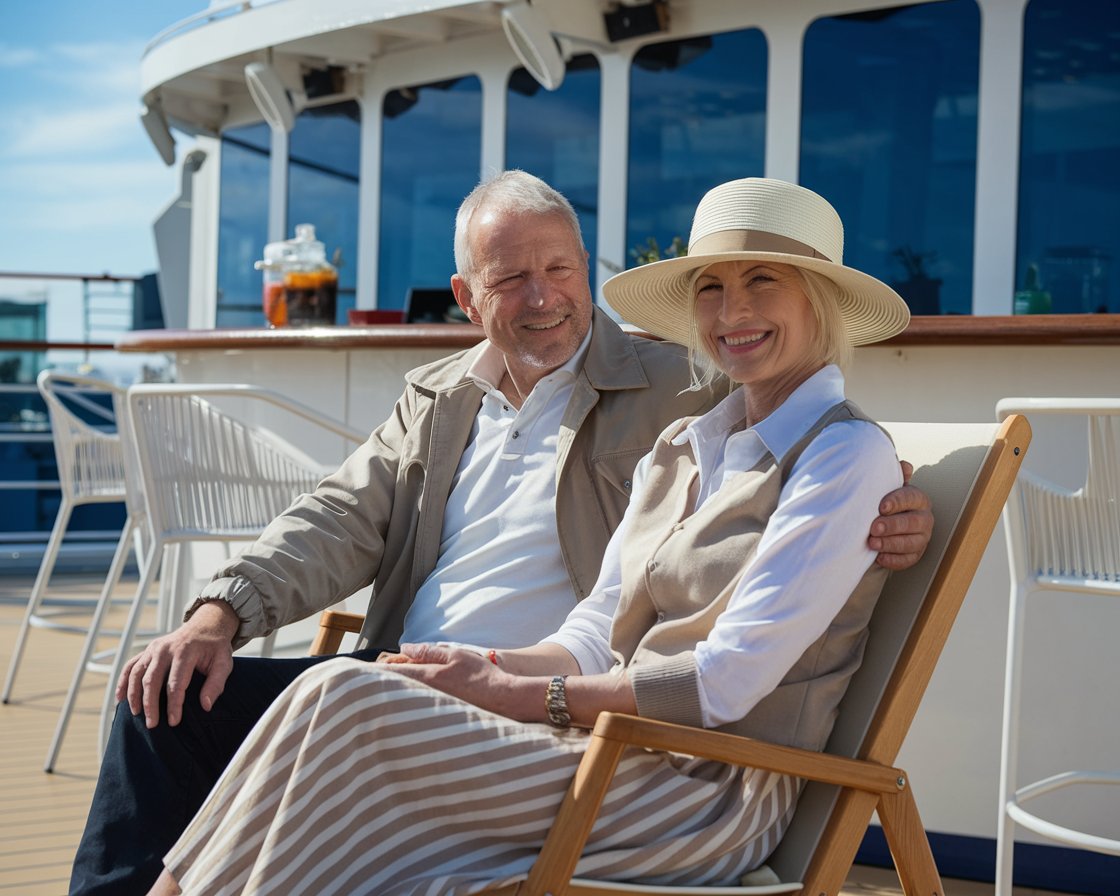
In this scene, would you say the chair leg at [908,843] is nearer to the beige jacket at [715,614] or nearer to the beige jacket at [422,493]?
the beige jacket at [715,614]

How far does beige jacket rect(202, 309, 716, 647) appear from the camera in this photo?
2.31 meters

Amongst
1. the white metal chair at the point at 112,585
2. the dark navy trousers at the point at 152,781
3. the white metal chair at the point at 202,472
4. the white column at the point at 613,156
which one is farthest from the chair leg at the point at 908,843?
the white column at the point at 613,156

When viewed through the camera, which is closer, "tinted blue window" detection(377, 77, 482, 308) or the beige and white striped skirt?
the beige and white striped skirt

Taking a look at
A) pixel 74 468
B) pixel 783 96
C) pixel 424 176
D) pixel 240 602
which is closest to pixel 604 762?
pixel 240 602

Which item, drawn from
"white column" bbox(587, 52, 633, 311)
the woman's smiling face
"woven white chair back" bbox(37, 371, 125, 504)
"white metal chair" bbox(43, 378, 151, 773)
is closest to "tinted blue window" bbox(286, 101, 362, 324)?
"white column" bbox(587, 52, 633, 311)

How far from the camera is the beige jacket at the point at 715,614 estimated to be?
5.58ft

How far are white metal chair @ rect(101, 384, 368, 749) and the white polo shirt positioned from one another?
37.1 inches

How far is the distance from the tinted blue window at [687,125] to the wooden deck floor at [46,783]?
10.5 feet

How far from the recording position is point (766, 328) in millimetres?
1901

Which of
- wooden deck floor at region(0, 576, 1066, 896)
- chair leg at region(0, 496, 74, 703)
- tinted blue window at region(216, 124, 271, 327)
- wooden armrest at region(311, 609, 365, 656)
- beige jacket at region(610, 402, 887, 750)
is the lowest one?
wooden deck floor at region(0, 576, 1066, 896)

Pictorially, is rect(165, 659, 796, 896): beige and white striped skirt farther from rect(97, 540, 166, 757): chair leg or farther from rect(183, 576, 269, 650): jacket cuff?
rect(97, 540, 166, 757): chair leg

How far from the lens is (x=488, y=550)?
7.81 feet

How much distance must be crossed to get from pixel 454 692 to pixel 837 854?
533 mm

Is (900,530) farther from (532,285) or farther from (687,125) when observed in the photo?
(687,125)
